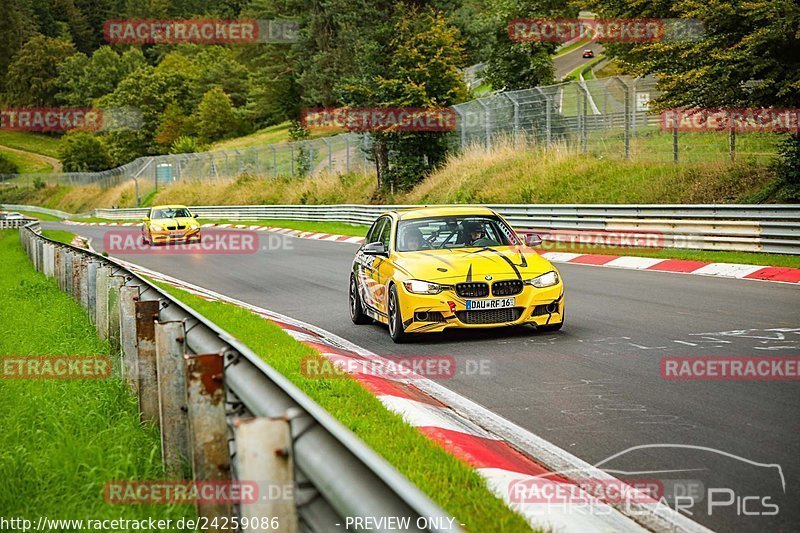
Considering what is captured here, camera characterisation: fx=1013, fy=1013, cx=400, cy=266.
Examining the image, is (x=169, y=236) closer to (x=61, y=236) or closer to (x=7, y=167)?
(x=61, y=236)

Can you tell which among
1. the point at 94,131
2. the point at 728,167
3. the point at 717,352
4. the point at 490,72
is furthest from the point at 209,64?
the point at 717,352

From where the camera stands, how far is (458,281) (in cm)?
1049

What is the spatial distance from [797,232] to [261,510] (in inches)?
641

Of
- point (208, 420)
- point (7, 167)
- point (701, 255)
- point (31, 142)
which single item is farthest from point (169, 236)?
point (31, 142)

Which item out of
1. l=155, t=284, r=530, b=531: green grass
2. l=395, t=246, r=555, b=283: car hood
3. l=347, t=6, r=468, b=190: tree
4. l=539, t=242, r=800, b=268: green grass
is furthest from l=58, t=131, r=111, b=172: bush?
l=155, t=284, r=530, b=531: green grass

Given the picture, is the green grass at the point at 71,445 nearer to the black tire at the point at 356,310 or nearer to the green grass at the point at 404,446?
the green grass at the point at 404,446

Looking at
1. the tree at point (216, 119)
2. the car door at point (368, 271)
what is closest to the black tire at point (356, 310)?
the car door at point (368, 271)

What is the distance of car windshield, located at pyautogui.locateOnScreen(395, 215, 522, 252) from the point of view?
38.4 feet

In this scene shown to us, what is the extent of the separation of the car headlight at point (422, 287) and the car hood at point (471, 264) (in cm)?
6

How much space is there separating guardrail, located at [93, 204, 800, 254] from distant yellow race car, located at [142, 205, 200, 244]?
12253 millimetres

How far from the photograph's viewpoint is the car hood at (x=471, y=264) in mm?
10562

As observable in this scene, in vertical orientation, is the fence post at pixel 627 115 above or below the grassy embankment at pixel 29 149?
below

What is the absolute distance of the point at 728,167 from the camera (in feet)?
76.1

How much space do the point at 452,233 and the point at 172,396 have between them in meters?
7.24
